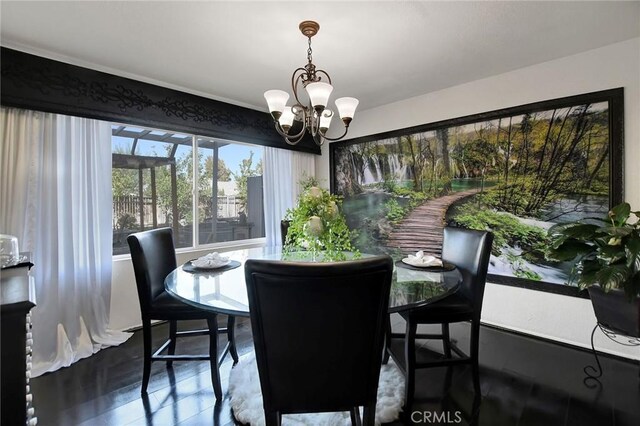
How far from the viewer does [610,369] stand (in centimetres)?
221

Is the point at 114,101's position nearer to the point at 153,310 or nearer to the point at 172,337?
the point at 153,310

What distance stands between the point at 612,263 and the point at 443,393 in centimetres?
132

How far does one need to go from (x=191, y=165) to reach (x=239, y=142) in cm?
65

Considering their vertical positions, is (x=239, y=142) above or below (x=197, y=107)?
below

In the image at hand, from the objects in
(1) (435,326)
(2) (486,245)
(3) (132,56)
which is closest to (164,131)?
(3) (132,56)

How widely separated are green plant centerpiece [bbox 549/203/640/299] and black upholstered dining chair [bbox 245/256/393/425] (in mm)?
1624

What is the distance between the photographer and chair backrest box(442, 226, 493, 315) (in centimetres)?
194

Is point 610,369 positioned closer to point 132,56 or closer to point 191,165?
point 191,165

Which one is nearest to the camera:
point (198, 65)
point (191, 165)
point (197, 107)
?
point (198, 65)

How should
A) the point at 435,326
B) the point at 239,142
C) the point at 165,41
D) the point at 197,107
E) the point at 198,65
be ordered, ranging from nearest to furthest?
A: the point at 165,41 < the point at 198,65 < the point at 435,326 < the point at 197,107 < the point at 239,142

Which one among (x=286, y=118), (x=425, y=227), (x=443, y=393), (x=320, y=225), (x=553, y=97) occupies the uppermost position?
(x=553, y=97)

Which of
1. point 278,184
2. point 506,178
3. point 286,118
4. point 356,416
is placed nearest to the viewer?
point 356,416

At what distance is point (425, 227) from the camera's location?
136 inches

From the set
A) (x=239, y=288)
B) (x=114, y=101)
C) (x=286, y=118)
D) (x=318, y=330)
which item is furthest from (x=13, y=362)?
(x=114, y=101)
